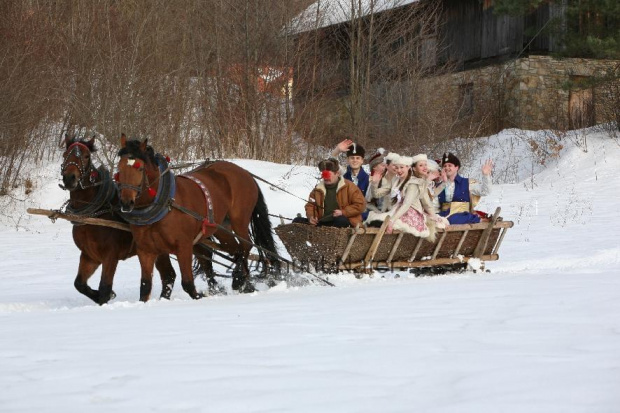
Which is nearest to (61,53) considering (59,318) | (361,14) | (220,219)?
(361,14)

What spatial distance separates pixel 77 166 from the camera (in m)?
8.02

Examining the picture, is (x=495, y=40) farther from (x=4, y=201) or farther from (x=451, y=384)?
(x=451, y=384)

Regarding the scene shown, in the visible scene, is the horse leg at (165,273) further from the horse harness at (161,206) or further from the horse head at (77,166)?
the horse head at (77,166)

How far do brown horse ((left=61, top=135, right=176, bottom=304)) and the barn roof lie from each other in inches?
715

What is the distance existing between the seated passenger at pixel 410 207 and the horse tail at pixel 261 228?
102 cm

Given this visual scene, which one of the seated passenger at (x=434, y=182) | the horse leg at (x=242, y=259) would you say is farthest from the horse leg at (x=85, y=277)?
A: the seated passenger at (x=434, y=182)

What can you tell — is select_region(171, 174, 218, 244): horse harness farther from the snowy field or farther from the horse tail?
the horse tail

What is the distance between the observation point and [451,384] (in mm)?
4098

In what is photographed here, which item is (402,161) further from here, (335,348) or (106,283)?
(335,348)

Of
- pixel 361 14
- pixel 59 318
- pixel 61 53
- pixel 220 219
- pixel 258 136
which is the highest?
pixel 361 14

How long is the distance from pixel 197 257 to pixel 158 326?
3.48 m

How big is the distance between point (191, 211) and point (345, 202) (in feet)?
6.53

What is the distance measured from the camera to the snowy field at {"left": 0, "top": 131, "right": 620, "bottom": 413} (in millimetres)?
3863

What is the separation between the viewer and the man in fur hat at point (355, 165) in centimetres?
1048
